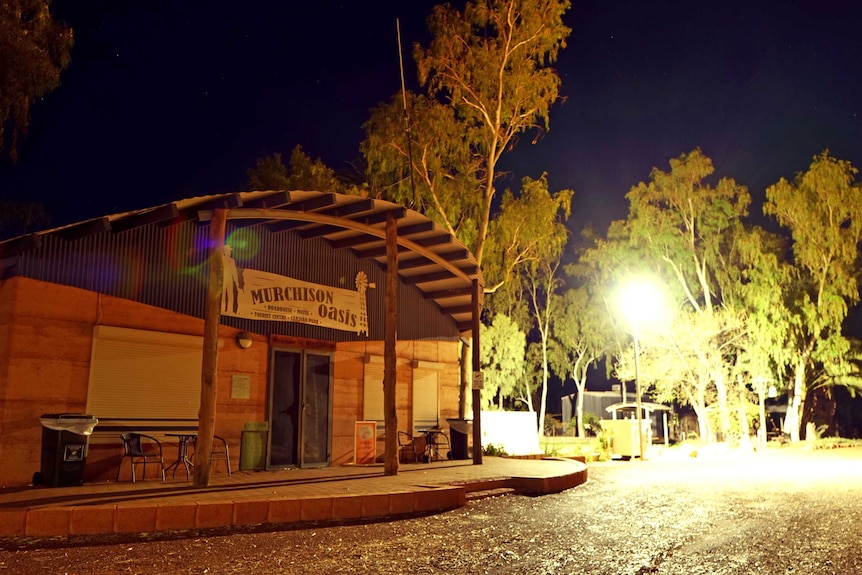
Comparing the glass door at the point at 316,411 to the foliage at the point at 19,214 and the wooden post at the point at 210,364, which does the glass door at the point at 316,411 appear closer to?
the wooden post at the point at 210,364

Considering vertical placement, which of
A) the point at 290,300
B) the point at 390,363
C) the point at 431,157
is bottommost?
the point at 390,363

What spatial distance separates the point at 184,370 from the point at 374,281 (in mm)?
4959

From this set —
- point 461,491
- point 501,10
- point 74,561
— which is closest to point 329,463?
point 461,491

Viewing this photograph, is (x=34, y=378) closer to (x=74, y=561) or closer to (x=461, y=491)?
(x=74, y=561)

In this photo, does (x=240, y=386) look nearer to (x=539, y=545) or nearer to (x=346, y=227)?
(x=346, y=227)

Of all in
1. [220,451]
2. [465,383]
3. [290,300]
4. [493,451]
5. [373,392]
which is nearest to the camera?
[220,451]

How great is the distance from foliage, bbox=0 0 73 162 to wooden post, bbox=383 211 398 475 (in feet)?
26.4

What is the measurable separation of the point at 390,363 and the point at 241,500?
4.36 m

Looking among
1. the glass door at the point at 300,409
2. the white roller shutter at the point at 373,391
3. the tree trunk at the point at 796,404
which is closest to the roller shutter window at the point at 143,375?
the glass door at the point at 300,409

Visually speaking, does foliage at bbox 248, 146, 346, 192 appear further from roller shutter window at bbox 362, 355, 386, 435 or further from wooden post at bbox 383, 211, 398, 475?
wooden post at bbox 383, 211, 398, 475

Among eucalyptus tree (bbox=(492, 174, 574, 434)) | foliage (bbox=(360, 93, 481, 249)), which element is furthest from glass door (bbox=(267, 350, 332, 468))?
eucalyptus tree (bbox=(492, 174, 574, 434))

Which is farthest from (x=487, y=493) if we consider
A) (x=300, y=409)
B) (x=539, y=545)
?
(x=300, y=409)

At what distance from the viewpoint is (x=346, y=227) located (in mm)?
12609

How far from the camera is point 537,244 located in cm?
→ 2589
